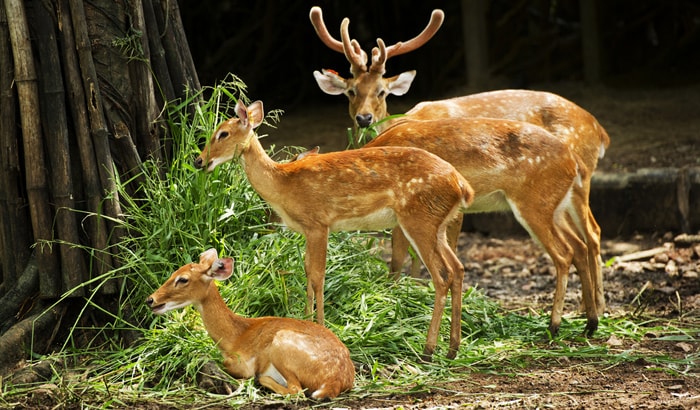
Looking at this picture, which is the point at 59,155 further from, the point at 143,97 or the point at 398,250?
the point at 398,250

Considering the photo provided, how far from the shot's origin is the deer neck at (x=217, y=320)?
18.8 feet

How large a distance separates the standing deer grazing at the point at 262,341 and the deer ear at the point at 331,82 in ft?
8.96

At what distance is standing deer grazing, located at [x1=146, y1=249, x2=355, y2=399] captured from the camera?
539 centimetres

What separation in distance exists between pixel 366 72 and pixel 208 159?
2.41 metres

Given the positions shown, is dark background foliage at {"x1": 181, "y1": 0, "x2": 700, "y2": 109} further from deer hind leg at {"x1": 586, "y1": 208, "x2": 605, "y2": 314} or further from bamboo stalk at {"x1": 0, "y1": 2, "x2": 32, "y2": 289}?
bamboo stalk at {"x1": 0, "y1": 2, "x2": 32, "y2": 289}

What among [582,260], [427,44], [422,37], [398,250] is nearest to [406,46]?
[422,37]

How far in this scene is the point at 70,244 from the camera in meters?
6.14

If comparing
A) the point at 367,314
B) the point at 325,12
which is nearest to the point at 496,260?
the point at 367,314

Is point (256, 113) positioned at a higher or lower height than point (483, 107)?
higher

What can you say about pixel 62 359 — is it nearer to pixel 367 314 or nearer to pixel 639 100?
pixel 367 314

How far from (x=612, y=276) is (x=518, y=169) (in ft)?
7.82

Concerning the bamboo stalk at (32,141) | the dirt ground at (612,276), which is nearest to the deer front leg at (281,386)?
the dirt ground at (612,276)

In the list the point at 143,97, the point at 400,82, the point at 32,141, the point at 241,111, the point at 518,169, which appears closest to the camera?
the point at 241,111

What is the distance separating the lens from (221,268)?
568cm
